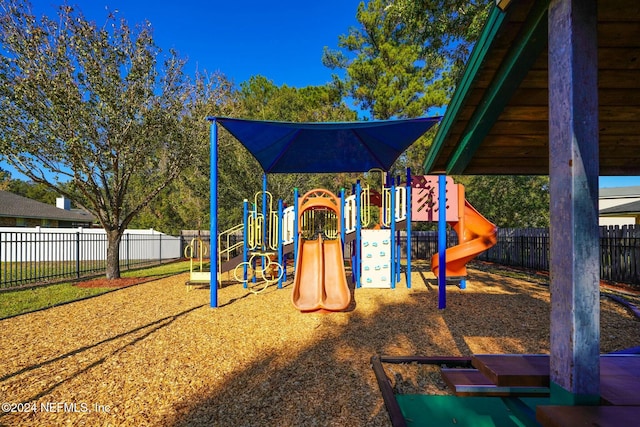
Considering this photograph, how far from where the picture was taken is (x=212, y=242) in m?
6.86

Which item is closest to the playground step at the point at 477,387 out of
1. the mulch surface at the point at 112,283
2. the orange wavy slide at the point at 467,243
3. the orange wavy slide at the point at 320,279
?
the orange wavy slide at the point at 320,279

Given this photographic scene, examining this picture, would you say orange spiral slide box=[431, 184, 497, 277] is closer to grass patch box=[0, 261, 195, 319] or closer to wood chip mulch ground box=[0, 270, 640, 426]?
wood chip mulch ground box=[0, 270, 640, 426]

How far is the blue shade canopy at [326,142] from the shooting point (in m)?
7.00

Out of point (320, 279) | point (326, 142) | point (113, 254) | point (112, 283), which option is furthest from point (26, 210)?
point (320, 279)

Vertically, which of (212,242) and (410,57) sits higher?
(410,57)

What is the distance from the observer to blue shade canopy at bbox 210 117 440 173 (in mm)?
7000

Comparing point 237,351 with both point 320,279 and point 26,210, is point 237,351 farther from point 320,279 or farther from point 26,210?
point 26,210

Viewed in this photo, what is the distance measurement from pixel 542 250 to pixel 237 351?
45.5 ft

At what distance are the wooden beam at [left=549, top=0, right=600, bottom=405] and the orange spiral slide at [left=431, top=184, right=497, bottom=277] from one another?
22.2 ft

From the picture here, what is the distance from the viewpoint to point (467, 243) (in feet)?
29.3

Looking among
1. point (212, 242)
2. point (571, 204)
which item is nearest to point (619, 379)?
point (571, 204)

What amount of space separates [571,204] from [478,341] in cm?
355

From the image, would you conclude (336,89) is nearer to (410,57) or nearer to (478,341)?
(410,57)

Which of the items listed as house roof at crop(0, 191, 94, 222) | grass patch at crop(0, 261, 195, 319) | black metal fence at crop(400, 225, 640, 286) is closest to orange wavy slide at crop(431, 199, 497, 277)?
black metal fence at crop(400, 225, 640, 286)
